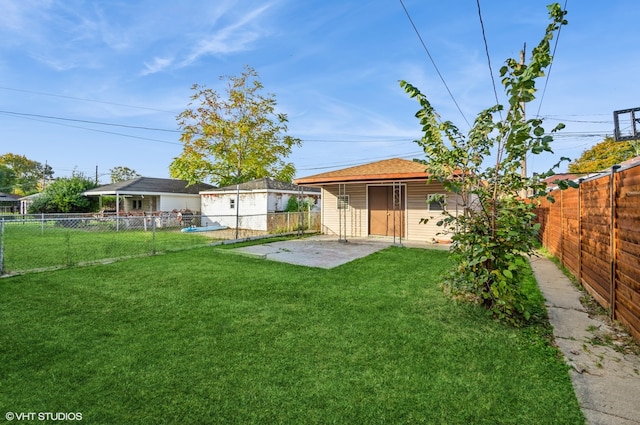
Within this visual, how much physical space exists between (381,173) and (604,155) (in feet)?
84.2

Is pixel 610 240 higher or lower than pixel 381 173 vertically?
lower

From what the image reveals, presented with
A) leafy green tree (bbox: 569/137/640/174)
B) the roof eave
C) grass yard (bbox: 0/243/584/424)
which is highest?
leafy green tree (bbox: 569/137/640/174)

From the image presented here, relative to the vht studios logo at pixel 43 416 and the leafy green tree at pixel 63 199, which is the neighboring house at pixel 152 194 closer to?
the leafy green tree at pixel 63 199

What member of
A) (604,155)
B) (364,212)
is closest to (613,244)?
(364,212)

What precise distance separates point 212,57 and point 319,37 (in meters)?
10.5

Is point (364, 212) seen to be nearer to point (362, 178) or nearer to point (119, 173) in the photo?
point (362, 178)

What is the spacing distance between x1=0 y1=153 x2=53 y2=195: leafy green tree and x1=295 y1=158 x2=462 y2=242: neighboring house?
6237 cm

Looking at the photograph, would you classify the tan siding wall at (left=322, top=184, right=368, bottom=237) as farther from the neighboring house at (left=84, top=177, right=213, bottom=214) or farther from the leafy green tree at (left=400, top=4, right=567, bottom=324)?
the neighboring house at (left=84, top=177, right=213, bottom=214)

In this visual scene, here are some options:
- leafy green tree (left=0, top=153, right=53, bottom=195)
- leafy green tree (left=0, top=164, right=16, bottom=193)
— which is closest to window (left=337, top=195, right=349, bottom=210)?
leafy green tree (left=0, top=153, right=53, bottom=195)

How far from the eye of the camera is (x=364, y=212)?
12.7m

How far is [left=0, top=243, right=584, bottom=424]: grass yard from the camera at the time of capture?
2.05 m

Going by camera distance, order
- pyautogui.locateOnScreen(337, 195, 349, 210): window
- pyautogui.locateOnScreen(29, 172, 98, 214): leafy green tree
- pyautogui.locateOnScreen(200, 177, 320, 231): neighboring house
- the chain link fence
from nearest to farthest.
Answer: the chain link fence
pyautogui.locateOnScreen(337, 195, 349, 210): window
pyautogui.locateOnScreen(200, 177, 320, 231): neighboring house
pyautogui.locateOnScreen(29, 172, 98, 214): leafy green tree

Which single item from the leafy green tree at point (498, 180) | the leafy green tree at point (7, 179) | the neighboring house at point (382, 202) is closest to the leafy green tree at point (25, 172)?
the leafy green tree at point (7, 179)

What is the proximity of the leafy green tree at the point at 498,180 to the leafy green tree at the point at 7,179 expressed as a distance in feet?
231
